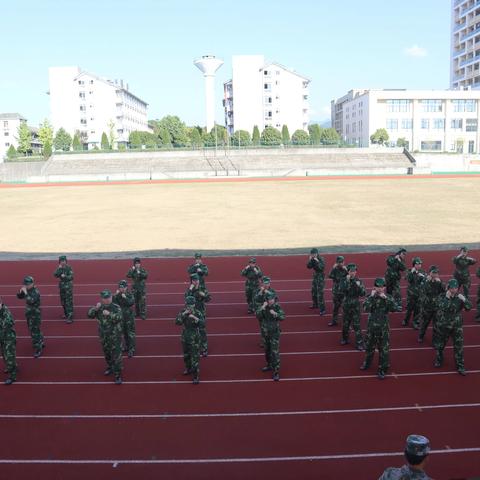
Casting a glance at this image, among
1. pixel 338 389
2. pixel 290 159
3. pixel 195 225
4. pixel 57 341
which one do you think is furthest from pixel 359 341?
pixel 290 159

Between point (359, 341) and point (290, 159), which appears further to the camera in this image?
point (290, 159)

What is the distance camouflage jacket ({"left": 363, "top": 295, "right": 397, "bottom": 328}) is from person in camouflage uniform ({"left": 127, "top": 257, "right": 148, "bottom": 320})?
17.5 ft

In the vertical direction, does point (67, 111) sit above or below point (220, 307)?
above

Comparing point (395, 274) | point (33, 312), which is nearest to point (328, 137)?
point (395, 274)

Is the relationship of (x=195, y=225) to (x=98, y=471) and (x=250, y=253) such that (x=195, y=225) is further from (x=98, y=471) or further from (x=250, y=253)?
(x=98, y=471)

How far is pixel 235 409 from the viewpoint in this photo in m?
7.45

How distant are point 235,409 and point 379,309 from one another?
2.93 metres

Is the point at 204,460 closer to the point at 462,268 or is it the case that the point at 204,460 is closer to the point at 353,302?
the point at 353,302

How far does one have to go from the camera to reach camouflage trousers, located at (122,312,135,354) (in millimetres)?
9609

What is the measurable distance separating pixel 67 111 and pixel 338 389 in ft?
312

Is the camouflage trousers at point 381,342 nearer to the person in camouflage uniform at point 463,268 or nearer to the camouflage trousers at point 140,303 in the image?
the person in camouflage uniform at point 463,268

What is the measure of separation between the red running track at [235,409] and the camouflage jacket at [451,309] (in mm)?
943

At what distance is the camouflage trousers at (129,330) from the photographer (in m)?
9.61

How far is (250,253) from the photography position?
1845 centimetres
